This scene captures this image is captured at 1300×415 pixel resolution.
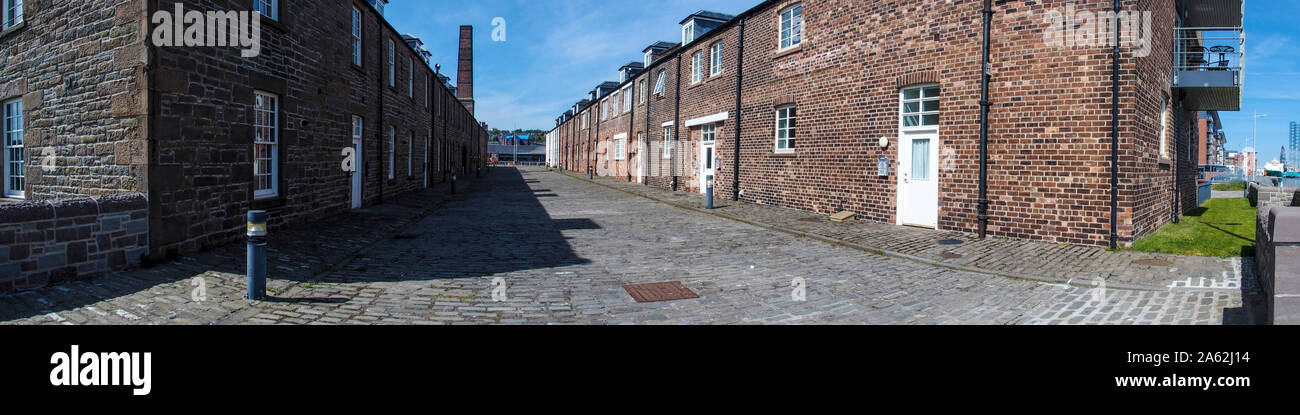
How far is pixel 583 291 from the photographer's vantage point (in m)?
6.07

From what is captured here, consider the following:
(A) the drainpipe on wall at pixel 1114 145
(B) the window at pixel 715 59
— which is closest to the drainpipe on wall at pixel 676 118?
(B) the window at pixel 715 59

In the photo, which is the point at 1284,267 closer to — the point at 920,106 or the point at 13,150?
the point at 920,106

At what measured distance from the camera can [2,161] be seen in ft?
34.6

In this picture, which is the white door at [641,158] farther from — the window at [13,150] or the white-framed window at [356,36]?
the window at [13,150]

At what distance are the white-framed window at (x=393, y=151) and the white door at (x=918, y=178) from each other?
13.2 meters

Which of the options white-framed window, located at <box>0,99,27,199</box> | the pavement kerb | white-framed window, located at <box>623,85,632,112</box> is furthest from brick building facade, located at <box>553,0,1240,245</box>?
white-framed window, located at <box>0,99,27,199</box>

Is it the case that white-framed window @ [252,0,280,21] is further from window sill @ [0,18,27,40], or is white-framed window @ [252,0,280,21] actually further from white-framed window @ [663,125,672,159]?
white-framed window @ [663,125,672,159]

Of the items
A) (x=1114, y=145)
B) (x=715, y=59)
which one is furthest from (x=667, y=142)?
(x=1114, y=145)

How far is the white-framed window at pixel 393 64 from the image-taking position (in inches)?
690

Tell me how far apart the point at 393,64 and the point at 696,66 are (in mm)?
9538

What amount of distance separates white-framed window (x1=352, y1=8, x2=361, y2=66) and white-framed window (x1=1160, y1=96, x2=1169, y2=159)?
1670cm

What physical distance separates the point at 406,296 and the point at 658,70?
21039mm

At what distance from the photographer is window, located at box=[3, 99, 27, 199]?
10.2m
